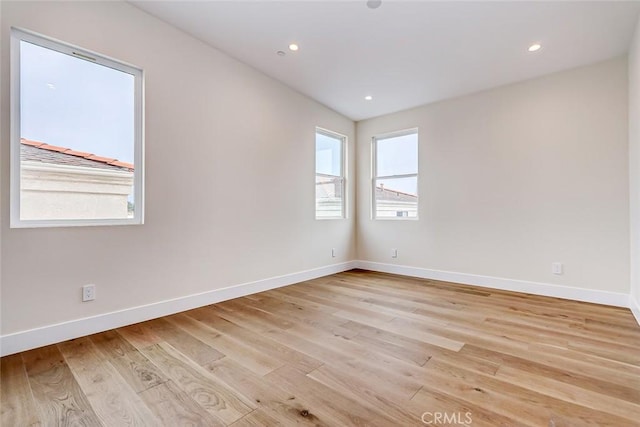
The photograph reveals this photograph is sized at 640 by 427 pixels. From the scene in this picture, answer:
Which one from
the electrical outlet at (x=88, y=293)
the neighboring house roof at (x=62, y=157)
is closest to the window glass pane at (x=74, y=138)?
the neighboring house roof at (x=62, y=157)

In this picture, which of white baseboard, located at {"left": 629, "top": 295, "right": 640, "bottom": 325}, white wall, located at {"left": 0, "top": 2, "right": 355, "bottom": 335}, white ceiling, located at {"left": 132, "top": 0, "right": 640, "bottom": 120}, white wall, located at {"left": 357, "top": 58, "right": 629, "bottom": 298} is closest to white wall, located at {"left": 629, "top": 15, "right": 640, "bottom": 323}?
white baseboard, located at {"left": 629, "top": 295, "right": 640, "bottom": 325}

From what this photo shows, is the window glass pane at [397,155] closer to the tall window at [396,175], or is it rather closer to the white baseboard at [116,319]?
the tall window at [396,175]

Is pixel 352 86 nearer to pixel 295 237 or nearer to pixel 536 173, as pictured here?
pixel 295 237

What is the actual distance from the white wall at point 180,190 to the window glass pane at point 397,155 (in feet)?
4.32

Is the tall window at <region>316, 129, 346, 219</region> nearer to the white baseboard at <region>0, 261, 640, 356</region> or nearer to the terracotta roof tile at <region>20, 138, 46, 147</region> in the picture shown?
the white baseboard at <region>0, 261, 640, 356</region>

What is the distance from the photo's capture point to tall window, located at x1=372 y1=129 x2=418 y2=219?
4.53m

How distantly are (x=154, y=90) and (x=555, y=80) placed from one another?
4.30 meters

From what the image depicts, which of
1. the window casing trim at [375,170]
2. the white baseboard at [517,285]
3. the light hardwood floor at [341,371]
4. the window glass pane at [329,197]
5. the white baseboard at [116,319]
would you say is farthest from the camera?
the window casing trim at [375,170]

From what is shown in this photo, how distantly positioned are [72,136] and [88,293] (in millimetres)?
1243

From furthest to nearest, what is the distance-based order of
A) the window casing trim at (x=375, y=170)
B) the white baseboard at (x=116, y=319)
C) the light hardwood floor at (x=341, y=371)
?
the window casing trim at (x=375, y=170) → the white baseboard at (x=116, y=319) → the light hardwood floor at (x=341, y=371)

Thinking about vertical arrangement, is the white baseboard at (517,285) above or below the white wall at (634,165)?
below

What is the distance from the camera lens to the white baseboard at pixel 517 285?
9.97 feet

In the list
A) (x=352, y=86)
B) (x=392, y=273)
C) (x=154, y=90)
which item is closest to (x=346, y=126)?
(x=352, y=86)

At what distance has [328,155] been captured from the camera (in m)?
4.75
